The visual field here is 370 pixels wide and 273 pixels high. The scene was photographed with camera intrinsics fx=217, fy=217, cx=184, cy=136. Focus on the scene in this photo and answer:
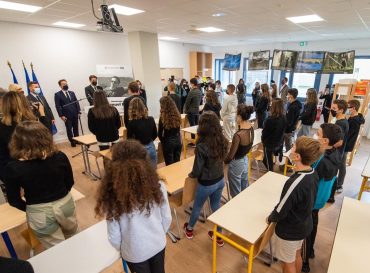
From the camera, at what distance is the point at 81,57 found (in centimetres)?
626

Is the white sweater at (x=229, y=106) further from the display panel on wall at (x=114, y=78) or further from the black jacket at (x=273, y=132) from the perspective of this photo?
the display panel on wall at (x=114, y=78)

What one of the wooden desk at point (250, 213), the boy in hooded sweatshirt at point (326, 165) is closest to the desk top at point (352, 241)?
the boy in hooded sweatshirt at point (326, 165)

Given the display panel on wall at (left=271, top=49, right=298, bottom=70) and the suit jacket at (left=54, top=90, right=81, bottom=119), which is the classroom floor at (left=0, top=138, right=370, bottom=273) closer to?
the suit jacket at (left=54, top=90, right=81, bottom=119)

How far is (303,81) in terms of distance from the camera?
29.0 feet

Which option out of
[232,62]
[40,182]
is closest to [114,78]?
[40,182]

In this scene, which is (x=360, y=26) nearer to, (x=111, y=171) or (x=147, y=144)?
(x=147, y=144)

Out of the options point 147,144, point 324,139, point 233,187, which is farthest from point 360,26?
point 147,144

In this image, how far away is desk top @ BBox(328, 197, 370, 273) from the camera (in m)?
1.32

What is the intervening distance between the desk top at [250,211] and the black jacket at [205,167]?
0.99 ft

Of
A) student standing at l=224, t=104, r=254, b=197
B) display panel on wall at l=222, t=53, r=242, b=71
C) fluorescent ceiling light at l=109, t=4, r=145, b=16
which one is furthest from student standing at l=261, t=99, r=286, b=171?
display panel on wall at l=222, t=53, r=242, b=71

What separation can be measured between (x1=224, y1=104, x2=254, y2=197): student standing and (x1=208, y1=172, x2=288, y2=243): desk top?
335 mm

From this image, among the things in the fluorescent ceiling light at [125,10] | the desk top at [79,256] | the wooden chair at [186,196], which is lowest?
the wooden chair at [186,196]

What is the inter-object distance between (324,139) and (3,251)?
3.55 metres

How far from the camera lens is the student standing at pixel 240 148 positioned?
2.38 meters
